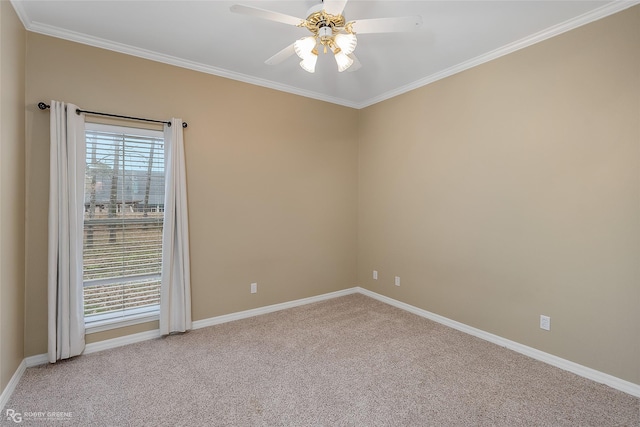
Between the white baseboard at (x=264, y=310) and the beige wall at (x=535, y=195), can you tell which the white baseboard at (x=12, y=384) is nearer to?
the white baseboard at (x=264, y=310)

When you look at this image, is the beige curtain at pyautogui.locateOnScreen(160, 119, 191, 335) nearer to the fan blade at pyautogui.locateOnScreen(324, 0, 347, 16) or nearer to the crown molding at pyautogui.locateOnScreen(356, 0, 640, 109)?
the fan blade at pyautogui.locateOnScreen(324, 0, 347, 16)

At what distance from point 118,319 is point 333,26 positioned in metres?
3.11

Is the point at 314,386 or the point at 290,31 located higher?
the point at 290,31

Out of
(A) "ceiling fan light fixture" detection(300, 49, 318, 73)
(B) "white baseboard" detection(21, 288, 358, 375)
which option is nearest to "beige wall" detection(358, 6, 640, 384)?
(B) "white baseboard" detection(21, 288, 358, 375)

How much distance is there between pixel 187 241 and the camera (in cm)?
311

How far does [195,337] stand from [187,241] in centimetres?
96

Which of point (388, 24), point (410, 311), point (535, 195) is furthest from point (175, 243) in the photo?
point (535, 195)

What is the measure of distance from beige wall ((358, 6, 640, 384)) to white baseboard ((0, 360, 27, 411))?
144 inches

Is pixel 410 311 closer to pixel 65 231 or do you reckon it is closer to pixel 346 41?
pixel 346 41

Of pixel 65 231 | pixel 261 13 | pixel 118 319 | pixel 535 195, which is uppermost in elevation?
pixel 261 13

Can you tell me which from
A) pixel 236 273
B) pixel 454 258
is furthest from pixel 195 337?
pixel 454 258

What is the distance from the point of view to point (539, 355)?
8.75ft

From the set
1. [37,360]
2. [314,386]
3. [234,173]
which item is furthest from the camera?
[234,173]

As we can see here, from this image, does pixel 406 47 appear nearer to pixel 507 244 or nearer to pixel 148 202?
pixel 507 244
